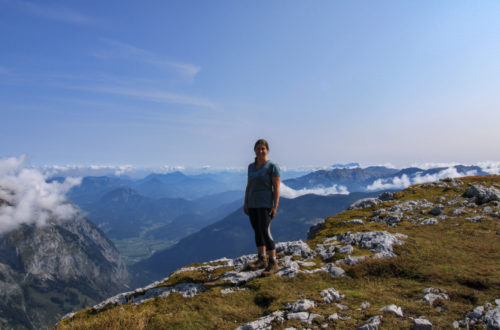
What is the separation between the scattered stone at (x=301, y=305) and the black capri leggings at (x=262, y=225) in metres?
3.24

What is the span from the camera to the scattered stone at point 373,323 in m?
6.37

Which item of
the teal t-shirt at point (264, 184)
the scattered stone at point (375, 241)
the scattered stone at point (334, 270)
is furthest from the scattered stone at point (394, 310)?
the scattered stone at point (375, 241)

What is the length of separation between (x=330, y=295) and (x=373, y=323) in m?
2.46

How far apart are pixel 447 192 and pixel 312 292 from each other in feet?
117

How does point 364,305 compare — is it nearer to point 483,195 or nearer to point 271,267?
point 271,267

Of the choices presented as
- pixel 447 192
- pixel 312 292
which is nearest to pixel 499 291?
pixel 312 292

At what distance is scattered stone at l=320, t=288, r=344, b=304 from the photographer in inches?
349

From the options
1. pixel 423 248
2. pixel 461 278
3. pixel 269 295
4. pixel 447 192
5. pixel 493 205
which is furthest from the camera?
pixel 447 192

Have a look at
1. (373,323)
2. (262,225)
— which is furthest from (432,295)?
(262,225)

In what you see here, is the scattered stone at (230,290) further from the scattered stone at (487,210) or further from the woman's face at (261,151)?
the scattered stone at (487,210)

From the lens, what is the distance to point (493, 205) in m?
25.1

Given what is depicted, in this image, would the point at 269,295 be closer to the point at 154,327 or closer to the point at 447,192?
the point at 154,327

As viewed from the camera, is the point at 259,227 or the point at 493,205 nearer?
the point at 259,227

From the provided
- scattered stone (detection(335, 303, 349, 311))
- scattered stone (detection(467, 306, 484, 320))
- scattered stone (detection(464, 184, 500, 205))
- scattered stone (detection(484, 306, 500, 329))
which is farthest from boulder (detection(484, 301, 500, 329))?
scattered stone (detection(464, 184, 500, 205))
